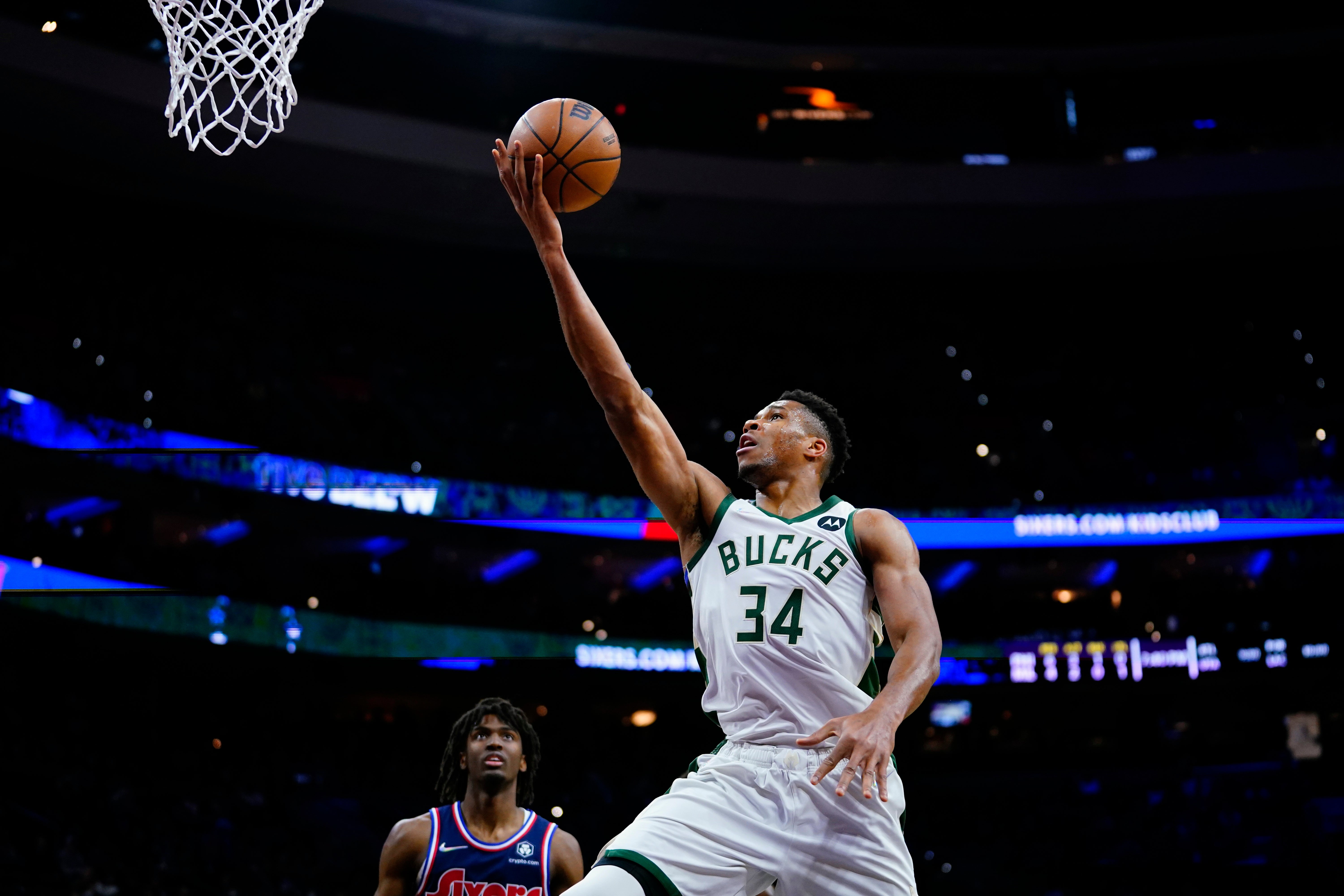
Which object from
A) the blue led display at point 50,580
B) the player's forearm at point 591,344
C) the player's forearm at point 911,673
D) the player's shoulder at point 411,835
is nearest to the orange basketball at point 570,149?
the player's forearm at point 591,344

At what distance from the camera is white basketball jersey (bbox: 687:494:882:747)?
10.9ft

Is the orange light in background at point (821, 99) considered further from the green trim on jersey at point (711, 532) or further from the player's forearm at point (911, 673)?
the player's forearm at point (911, 673)

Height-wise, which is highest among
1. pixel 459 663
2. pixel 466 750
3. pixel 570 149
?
pixel 459 663

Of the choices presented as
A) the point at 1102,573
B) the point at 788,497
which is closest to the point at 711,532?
the point at 788,497

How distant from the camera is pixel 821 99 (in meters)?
18.5

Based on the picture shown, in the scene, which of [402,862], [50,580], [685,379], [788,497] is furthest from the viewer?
[685,379]

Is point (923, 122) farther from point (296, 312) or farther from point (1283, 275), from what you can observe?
point (296, 312)

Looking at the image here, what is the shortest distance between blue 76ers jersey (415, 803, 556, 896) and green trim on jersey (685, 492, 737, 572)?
203cm

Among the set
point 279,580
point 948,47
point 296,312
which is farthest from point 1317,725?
point 296,312

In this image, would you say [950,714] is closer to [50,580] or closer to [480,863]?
[50,580]

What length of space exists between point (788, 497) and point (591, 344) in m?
0.76

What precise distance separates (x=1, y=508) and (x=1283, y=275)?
58.4ft

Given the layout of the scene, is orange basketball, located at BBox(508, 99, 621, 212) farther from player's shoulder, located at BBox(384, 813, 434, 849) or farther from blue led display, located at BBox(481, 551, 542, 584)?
blue led display, located at BBox(481, 551, 542, 584)

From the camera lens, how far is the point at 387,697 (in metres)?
17.4
